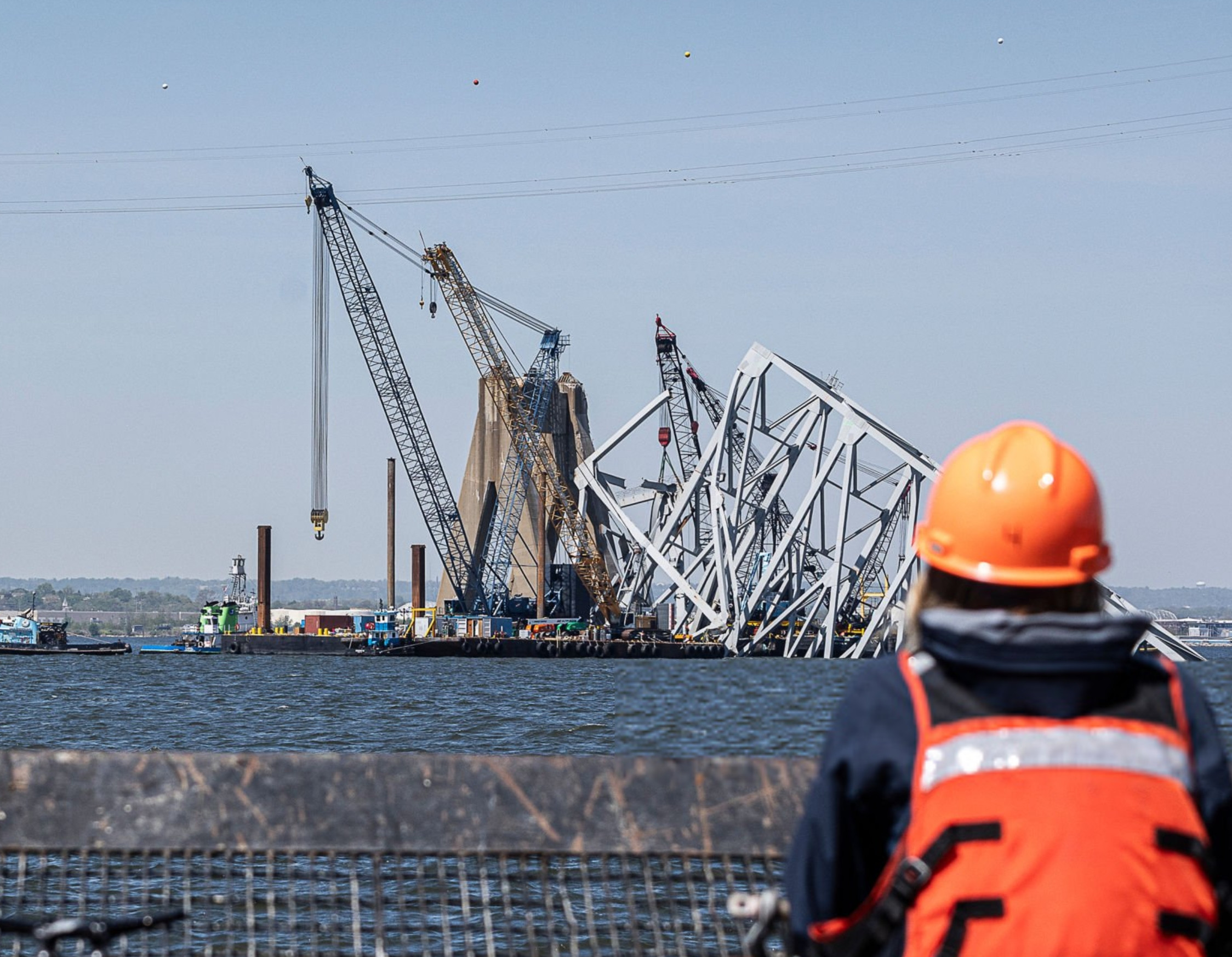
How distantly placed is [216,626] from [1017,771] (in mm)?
134681

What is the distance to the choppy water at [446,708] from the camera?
38.1 meters

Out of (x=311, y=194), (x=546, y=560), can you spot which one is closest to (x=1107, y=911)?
(x=311, y=194)

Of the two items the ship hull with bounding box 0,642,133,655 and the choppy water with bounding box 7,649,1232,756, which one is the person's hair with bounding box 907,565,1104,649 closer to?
the choppy water with bounding box 7,649,1232,756

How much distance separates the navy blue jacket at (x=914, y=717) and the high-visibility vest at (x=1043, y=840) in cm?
2

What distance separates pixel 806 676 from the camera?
7556 cm

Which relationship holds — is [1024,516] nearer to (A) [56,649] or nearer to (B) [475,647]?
(B) [475,647]

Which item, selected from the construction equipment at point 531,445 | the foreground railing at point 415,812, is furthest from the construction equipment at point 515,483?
the foreground railing at point 415,812

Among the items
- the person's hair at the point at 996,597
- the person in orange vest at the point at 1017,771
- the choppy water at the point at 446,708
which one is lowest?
the choppy water at the point at 446,708

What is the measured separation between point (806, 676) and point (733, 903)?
7355cm

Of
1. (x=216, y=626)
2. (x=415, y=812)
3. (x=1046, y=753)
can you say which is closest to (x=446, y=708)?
(x=415, y=812)

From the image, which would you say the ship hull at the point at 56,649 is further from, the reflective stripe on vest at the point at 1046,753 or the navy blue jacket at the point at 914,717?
the reflective stripe on vest at the point at 1046,753

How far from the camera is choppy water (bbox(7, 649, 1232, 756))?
125ft

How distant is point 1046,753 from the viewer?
104 inches

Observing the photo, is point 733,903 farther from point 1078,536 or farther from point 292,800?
point 292,800
